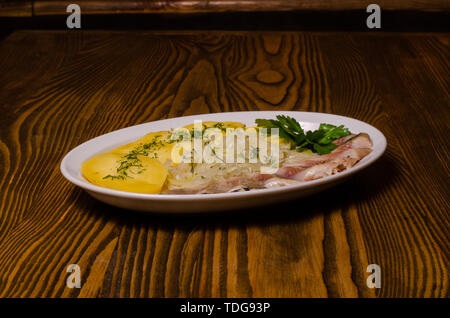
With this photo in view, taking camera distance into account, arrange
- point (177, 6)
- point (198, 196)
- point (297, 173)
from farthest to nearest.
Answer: point (177, 6) → point (297, 173) → point (198, 196)

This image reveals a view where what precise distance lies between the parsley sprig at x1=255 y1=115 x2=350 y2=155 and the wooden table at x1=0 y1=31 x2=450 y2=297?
0.29 feet

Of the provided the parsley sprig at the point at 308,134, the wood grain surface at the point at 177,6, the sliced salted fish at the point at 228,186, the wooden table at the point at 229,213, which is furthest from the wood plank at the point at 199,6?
the sliced salted fish at the point at 228,186

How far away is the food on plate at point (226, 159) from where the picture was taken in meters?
0.95

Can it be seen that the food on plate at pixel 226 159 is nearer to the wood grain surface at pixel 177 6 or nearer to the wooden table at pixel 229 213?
the wooden table at pixel 229 213

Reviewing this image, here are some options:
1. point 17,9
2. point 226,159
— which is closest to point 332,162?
point 226,159

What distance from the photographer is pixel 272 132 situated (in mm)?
1167

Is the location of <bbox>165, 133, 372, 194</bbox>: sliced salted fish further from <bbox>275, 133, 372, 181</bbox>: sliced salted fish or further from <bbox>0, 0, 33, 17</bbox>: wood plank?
<bbox>0, 0, 33, 17</bbox>: wood plank

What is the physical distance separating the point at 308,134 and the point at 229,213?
0.27 m

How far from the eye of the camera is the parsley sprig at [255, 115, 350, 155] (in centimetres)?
112

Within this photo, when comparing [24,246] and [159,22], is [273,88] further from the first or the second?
[159,22]

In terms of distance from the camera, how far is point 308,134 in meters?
1.14

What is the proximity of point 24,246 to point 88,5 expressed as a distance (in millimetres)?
2036

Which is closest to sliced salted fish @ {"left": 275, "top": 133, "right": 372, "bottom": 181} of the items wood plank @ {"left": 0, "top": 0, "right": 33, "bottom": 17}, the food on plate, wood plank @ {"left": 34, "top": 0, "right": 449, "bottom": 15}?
the food on plate

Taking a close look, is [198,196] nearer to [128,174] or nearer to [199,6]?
[128,174]
